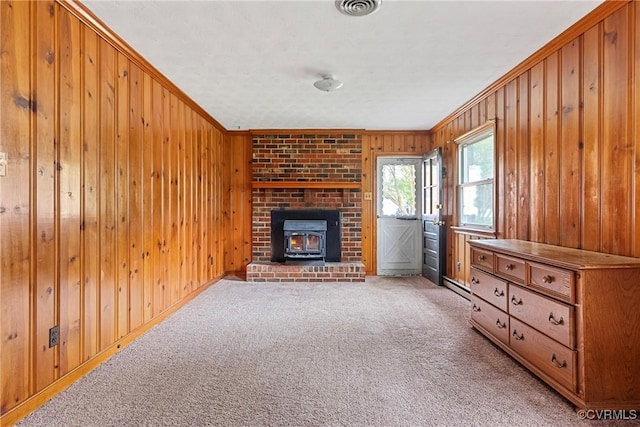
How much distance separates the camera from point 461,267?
390 centimetres

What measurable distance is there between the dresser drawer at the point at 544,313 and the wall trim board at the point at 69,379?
9.35ft

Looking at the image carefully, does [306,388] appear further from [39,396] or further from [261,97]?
[261,97]

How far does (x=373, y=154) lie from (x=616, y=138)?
3.36m

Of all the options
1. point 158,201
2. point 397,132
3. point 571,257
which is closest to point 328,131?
point 397,132

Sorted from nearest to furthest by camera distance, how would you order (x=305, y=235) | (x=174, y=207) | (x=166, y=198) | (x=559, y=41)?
(x=559, y=41) < (x=166, y=198) < (x=174, y=207) < (x=305, y=235)

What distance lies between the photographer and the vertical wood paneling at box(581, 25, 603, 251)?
199 centimetres

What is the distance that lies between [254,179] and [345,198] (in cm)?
151

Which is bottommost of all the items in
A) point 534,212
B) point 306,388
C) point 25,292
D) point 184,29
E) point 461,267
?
→ point 306,388

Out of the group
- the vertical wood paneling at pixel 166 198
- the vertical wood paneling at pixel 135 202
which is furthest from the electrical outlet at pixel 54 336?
the vertical wood paneling at pixel 166 198

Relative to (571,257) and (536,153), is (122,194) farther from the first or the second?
(536,153)

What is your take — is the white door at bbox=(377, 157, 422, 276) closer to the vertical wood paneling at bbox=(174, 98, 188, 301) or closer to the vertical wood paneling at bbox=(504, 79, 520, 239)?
the vertical wood paneling at bbox=(504, 79, 520, 239)

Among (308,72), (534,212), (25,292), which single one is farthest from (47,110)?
(534,212)

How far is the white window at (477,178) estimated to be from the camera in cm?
336

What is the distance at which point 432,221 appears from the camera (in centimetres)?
456
